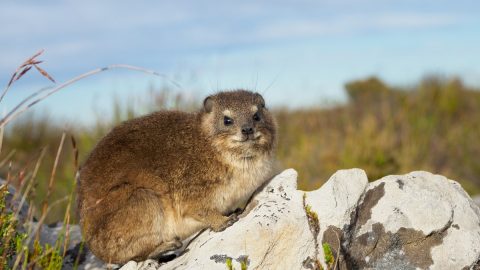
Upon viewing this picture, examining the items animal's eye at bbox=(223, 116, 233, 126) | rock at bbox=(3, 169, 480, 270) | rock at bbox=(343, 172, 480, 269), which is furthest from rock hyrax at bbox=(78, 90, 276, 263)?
rock at bbox=(343, 172, 480, 269)

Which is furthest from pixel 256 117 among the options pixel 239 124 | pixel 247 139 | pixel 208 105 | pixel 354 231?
pixel 354 231

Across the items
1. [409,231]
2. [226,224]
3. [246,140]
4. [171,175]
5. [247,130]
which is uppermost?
[247,130]

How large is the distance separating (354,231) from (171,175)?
1860 mm

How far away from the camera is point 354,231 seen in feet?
16.9

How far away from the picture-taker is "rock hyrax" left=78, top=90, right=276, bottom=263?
223 inches

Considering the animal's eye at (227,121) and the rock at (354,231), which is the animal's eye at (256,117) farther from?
the rock at (354,231)

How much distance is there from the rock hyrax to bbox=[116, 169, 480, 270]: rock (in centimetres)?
50

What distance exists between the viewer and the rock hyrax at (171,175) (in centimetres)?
567

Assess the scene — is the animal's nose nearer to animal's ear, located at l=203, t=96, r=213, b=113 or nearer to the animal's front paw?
animal's ear, located at l=203, t=96, r=213, b=113

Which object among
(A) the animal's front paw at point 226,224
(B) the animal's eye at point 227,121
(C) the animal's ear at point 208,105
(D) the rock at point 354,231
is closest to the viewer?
(D) the rock at point 354,231

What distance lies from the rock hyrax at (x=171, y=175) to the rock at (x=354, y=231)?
1.64 ft

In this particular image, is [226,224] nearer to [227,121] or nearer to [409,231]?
[227,121]


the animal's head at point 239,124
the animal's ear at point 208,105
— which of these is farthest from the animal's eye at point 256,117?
the animal's ear at point 208,105

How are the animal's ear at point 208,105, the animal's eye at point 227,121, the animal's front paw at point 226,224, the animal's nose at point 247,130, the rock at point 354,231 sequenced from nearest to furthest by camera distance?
the rock at point 354,231 < the animal's front paw at point 226,224 < the animal's nose at point 247,130 < the animal's eye at point 227,121 < the animal's ear at point 208,105
